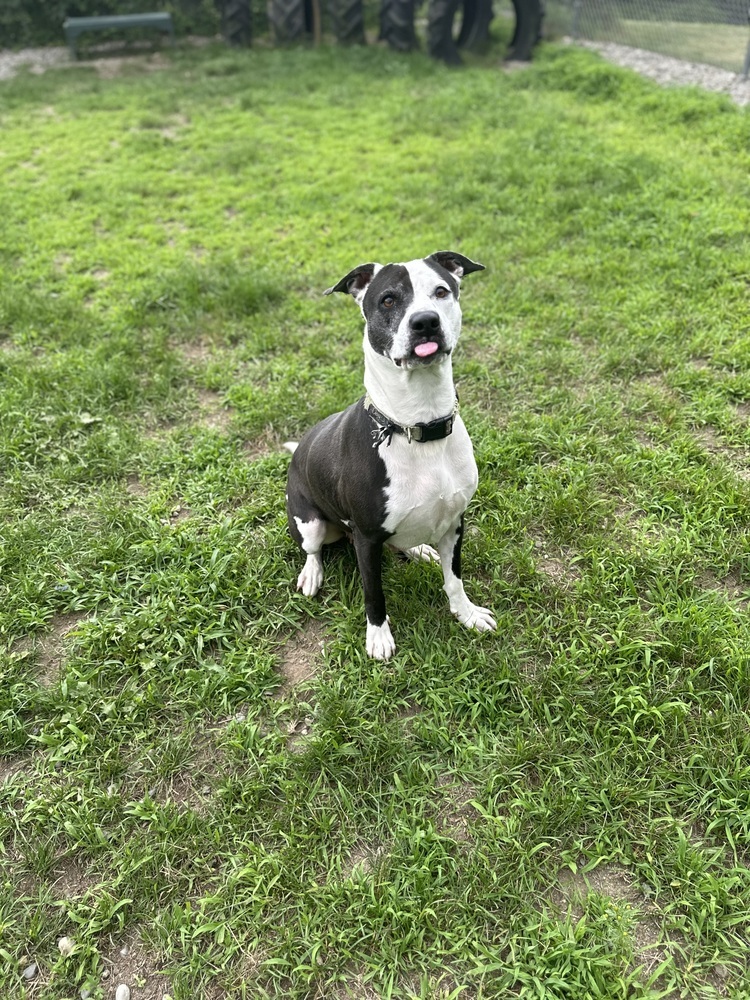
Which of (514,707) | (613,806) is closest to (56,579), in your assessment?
(514,707)

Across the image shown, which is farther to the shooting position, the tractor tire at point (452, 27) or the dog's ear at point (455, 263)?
the tractor tire at point (452, 27)

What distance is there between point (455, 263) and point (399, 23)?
1137cm

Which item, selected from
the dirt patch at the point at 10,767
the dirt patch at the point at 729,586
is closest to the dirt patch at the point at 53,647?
the dirt patch at the point at 10,767

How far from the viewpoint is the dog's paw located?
9.14ft

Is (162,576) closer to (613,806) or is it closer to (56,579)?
(56,579)

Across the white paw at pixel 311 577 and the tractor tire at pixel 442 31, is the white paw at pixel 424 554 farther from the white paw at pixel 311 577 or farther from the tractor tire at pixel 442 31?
the tractor tire at pixel 442 31

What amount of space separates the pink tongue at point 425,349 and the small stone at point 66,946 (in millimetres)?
2130

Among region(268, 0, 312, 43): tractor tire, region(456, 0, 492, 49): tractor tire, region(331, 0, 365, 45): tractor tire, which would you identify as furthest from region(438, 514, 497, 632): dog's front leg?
region(268, 0, 312, 43): tractor tire

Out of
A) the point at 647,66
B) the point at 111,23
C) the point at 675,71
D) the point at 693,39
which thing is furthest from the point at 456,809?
the point at 111,23

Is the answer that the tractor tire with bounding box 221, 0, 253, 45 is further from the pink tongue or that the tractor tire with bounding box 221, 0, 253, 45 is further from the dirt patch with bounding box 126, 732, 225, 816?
the dirt patch with bounding box 126, 732, 225, 816

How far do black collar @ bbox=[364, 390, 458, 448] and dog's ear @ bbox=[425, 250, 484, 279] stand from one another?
0.67 m

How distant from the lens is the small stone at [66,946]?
6.34 feet

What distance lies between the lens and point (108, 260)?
5.85m

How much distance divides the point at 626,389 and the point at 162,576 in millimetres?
3028
